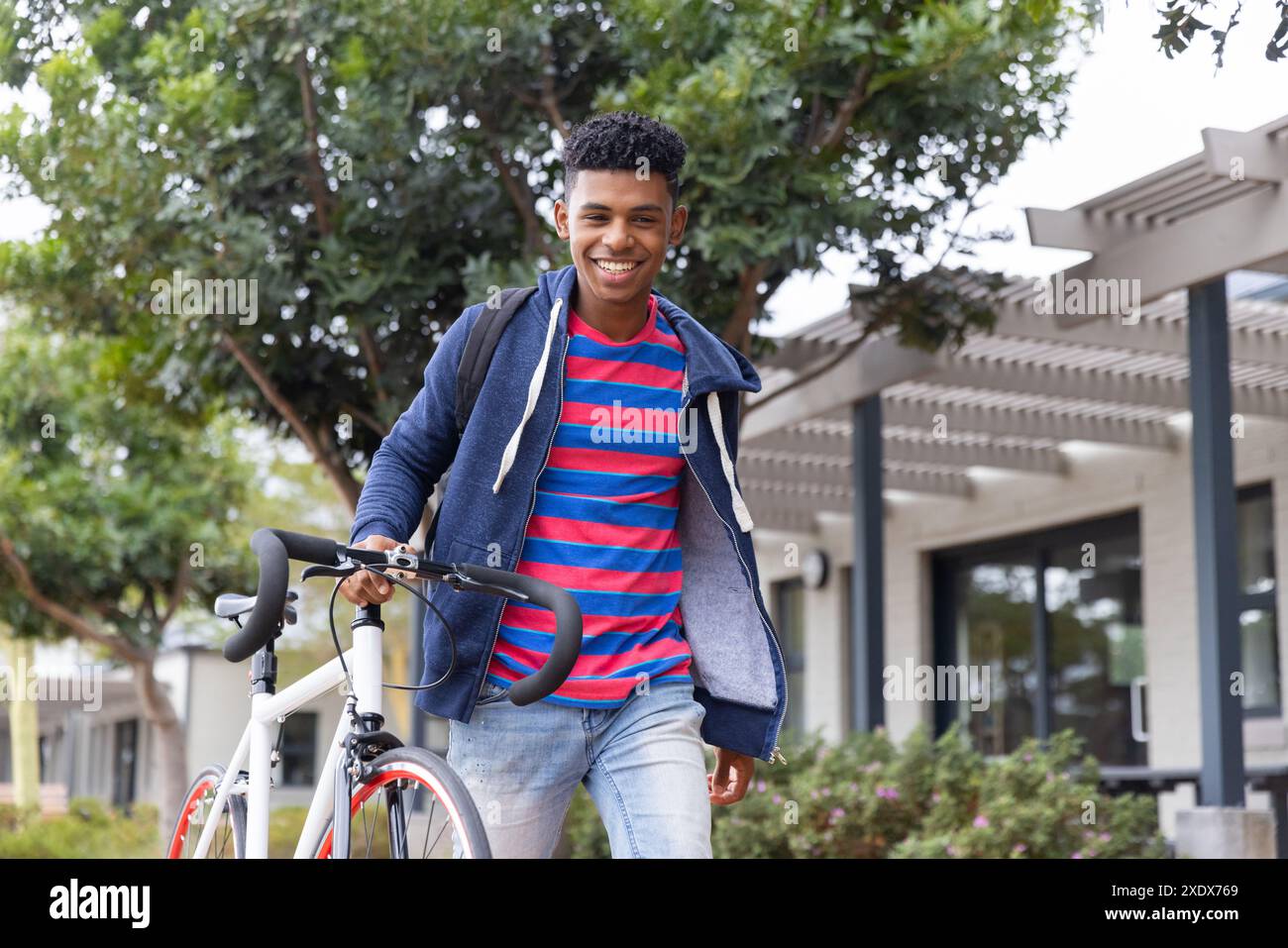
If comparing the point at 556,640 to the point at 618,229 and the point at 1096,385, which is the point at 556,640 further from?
the point at 1096,385

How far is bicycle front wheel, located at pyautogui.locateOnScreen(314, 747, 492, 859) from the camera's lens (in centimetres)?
196

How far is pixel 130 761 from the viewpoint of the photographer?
31844 mm

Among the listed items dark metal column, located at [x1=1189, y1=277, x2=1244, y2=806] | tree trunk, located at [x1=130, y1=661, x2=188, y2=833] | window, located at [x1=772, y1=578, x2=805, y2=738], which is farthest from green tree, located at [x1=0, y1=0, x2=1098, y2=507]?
window, located at [x1=772, y1=578, x2=805, y2=738]

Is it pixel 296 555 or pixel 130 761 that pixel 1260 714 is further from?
pixel 130 761

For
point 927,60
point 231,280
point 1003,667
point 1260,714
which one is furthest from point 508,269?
point 1003,667

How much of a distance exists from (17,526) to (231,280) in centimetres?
604

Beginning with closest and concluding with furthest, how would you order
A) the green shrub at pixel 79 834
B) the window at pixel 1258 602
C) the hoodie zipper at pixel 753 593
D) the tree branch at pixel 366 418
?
the hoodie zipper at pixel 753 593 < the tree branch at pixel 366 418 < the window at pixel 1258 602 < the green shrub at pixel 79 834

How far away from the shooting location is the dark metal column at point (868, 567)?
9398 millimetres

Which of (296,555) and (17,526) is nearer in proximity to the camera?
(296,555)

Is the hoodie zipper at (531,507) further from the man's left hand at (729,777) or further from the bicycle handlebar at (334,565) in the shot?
the man's left hand at (729,777)

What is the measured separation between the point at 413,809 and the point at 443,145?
576 centimetres

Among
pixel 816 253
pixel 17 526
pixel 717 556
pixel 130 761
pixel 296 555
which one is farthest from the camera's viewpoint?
pixel 130 761

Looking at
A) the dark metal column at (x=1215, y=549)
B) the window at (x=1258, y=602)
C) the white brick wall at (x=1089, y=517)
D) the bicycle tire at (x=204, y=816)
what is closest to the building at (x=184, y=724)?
the white brick wall at (x=1089, y=517)

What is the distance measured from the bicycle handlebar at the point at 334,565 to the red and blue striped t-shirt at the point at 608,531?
0.93ft
